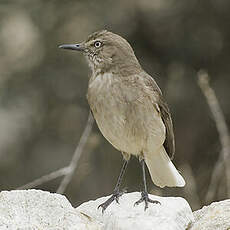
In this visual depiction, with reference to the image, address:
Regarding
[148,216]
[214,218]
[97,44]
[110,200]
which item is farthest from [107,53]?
[214,218]

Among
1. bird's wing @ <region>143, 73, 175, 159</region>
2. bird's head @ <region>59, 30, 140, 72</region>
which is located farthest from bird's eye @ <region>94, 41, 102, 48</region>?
bird's wing @ <region>143, 73, 175, 159</region>

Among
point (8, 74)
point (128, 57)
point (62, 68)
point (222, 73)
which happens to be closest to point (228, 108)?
point (222, 73)

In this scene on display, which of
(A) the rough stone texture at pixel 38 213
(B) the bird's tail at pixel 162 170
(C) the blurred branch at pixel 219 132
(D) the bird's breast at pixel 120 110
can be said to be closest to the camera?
(A) the rough stone texture at pixel 38 213

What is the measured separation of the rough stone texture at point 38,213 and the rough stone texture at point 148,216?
0.16 metres

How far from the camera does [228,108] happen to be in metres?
9.99

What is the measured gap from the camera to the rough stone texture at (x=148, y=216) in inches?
221

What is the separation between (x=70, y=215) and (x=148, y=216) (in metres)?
0.57

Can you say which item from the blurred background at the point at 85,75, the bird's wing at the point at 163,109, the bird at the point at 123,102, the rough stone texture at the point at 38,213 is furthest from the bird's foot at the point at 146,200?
the blurred background at the point at 85,75

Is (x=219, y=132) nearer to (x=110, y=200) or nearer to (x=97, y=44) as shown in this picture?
(x=97, y=44)

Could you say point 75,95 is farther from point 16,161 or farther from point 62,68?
point 16,161

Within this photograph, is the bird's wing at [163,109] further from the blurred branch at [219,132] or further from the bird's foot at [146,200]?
the blurred branch at [219,132]

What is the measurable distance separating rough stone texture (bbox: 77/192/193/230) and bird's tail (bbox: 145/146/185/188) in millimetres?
888

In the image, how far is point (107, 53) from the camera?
6656 mm

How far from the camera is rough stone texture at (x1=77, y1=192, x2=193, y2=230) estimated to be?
221 inches
